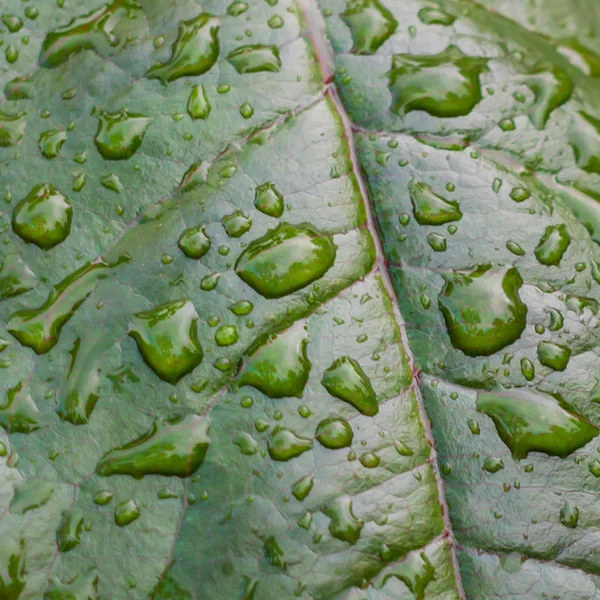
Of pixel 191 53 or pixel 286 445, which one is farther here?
pixel 191 53

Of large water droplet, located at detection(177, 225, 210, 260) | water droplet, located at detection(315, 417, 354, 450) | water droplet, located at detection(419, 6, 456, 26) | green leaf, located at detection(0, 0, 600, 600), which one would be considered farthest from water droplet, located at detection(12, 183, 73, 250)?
water droplet, located at detection(419, 6, 456, 26)

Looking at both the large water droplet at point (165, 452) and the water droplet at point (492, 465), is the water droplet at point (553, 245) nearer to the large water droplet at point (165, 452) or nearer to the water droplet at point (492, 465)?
the water droplet at point (492, 465)

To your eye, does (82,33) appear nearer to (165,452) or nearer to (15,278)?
(15,278)

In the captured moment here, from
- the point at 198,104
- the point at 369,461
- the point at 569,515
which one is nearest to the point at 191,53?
the point at 198,104

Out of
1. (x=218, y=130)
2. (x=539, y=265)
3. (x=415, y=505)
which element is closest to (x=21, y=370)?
(x=218, y=130)

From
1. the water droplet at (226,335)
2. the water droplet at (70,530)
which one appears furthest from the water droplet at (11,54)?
the water droplet at (70,530)

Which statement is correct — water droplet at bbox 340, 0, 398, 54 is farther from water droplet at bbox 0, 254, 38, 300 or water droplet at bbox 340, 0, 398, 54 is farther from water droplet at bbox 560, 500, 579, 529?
water droplet at bbox 560, 500, 579, 529

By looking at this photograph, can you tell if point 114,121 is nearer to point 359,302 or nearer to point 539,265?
point 359,302
